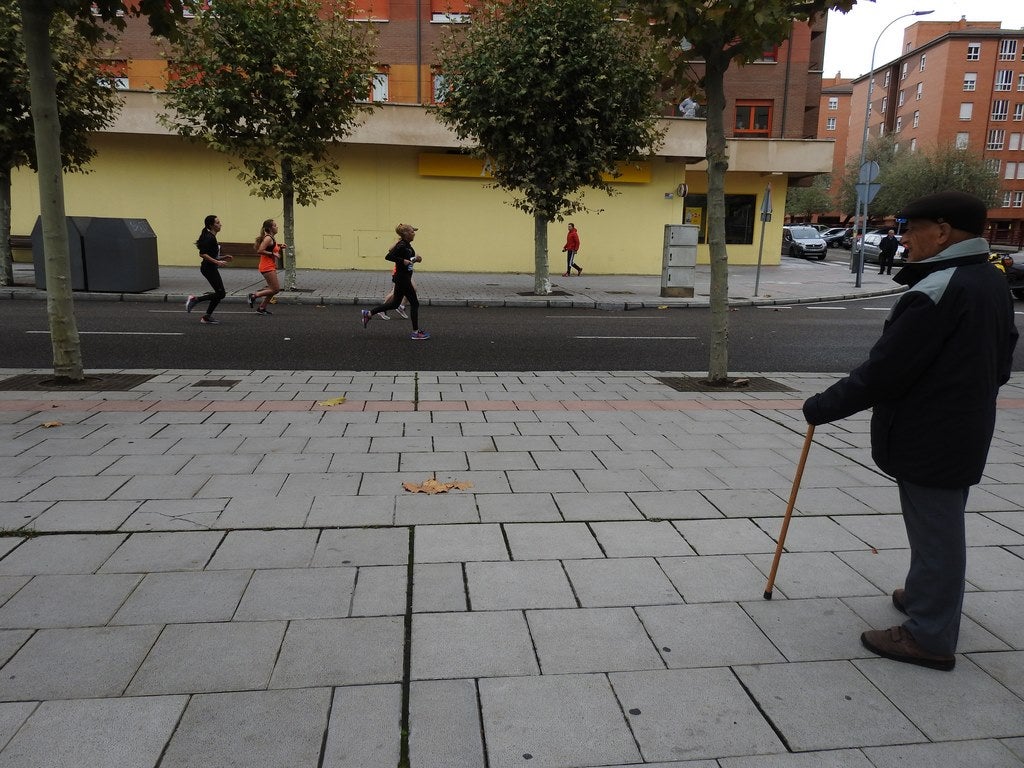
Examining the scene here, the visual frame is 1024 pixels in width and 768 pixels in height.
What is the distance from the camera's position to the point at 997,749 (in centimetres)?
240

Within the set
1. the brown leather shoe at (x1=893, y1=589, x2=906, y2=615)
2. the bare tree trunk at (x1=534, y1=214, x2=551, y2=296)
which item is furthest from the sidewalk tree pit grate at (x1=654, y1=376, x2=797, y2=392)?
the bare tree trunk at (x1=534, y1=214, x2=551, y2=296)

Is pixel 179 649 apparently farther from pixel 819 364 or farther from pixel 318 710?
pixel 819 364

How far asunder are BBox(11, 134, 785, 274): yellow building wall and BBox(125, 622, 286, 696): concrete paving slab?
23.3m

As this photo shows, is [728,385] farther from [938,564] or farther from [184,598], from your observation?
[184,598]

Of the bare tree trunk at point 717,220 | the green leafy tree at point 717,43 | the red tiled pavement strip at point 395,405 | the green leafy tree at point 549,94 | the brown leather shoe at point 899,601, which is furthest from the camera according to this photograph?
the green leafy tree at point 549,94

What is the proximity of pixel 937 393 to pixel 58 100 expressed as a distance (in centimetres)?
1793

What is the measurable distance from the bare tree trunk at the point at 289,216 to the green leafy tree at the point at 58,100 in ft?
13.0

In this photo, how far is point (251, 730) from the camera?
2.41m

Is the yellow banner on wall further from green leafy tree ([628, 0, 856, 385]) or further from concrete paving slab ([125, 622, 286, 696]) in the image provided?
concrete paving slab ([125, 622, 286, 696])

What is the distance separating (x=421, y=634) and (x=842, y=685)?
1553mm

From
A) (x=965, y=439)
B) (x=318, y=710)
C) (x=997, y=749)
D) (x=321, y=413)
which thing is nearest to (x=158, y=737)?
(x=318, y=710)

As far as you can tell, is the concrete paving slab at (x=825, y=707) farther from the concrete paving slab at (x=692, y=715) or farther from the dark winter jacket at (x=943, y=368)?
the dark winter jacket at (x=943, y=368)

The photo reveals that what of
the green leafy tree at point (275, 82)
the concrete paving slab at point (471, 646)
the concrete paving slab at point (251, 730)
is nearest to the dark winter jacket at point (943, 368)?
the concrete paving slab at point (471, 646)

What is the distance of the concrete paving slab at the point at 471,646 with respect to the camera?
2.77 m
